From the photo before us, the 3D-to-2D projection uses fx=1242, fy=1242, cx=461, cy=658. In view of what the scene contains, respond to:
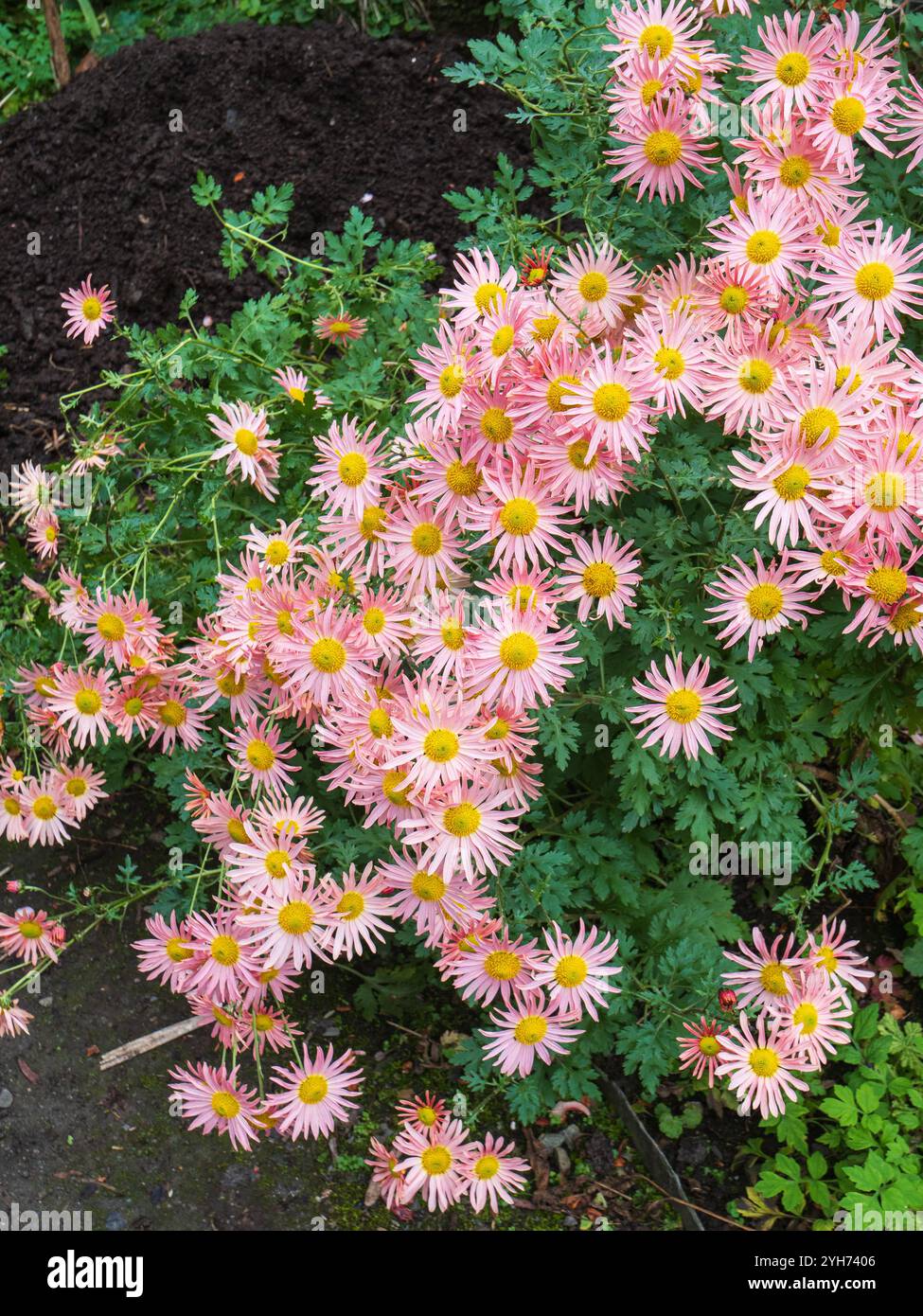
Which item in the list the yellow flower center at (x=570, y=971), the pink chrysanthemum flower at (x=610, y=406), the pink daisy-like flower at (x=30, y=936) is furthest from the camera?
the pink daisy-like flower at (x=30, y=936)

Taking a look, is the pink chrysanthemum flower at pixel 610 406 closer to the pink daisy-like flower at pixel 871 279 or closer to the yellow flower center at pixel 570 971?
the pink daisy-like flower at pixel 871 279

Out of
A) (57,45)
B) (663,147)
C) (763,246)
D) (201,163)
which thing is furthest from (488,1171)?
(57,45)

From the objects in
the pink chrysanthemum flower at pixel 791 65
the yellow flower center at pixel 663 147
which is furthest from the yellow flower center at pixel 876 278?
the yellow flower center at pixel 663 147

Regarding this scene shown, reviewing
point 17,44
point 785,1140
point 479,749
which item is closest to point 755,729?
point 479,749

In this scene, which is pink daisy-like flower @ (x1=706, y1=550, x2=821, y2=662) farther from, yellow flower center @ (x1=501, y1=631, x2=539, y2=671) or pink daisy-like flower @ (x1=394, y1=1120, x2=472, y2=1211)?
pink daisy-like flower @ (x1=394, y1=1120, x2=472, y2=1211)

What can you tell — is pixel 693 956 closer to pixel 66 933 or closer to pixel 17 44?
pixel 66 933

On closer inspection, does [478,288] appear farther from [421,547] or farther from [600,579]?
[600,579]

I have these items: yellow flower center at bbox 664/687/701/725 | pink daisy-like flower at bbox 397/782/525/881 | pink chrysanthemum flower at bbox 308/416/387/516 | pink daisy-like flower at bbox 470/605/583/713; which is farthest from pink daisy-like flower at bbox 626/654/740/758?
pink chrysanthemum flower at bbox 308/416/387/516
